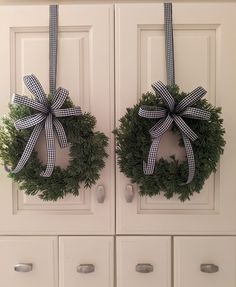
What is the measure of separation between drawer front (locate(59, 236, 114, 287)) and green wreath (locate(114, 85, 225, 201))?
21 cm

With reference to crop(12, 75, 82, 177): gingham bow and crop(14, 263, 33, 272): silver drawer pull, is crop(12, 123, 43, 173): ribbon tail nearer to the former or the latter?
crop(12, 75, 82, 177): gingham bow

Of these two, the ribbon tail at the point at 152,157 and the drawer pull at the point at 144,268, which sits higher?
the ribbon tail at the point at 152,157

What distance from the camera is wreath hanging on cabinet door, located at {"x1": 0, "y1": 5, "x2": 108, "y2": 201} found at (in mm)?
801

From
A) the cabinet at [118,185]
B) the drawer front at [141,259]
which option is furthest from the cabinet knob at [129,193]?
the drawer front at [141,259]

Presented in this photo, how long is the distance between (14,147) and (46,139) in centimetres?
9

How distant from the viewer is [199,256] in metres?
0.87

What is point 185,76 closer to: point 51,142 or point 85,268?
point 51,142

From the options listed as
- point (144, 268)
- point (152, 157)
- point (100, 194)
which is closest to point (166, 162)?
point (152, 157)

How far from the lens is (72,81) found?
0.86 meters

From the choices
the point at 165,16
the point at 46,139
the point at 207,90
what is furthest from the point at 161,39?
the point at 46,139

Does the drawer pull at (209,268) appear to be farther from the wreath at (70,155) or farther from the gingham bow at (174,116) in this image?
the wreath at (70,155)

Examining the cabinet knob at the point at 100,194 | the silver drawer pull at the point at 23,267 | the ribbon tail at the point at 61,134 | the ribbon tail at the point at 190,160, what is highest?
the ribbon tail at the point at 61,134

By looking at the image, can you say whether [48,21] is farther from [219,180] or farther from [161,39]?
[219,180]

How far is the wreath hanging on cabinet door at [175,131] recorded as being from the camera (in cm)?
80
